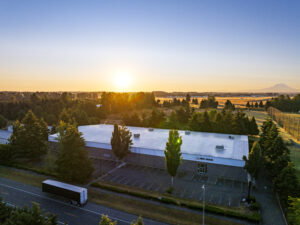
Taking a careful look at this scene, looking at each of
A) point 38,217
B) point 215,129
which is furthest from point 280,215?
point 215,129

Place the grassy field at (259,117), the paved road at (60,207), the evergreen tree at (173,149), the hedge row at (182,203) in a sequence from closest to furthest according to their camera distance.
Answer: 1. the hedge row at (182,203)
2. the paved road at (60,207)
3. the evergreen tree at (173,149)
4. the grassy field at (259,117)

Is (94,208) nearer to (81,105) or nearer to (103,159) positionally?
(103,159)

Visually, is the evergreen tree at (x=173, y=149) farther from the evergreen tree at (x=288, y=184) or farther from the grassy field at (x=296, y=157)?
the grassy field at (x=296, y=157)

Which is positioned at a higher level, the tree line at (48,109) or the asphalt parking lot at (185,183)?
the tree line at (48,109)

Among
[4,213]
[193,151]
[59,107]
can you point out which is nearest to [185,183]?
[193,151]

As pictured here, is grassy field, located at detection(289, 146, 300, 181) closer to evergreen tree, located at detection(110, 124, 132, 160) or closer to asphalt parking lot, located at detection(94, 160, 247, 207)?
asphalt parking lot, located at detection(94, 160, 247, 207)

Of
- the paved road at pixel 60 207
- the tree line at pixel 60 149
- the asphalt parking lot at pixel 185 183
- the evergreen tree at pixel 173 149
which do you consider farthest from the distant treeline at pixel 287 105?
the paved road at pixel 60 207

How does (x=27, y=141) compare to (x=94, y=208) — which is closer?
(x=94, y=208)
